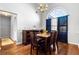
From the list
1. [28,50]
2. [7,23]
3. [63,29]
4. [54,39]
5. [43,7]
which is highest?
[43,7]

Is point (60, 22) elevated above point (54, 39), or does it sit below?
above

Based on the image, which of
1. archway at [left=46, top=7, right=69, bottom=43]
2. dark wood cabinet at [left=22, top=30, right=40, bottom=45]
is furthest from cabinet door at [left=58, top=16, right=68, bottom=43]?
dark wood cabinet at [left=22, top=30, right=40, bottom=45]

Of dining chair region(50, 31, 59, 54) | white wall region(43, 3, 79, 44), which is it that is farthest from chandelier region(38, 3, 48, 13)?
dining chair region(50, 31, 59, 54)

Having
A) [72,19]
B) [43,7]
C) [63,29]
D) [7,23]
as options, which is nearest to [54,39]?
[63,29]

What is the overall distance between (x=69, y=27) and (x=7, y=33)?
43.5 inches

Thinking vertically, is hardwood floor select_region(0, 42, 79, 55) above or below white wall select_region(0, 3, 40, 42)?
below

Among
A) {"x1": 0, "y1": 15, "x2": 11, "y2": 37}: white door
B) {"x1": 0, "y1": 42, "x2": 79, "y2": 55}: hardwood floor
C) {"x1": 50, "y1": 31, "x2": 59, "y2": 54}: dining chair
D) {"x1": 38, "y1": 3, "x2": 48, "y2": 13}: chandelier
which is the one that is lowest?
{"x1": 0, "y1": 42, "x2": 79, "y2": 55}: hardwood floor

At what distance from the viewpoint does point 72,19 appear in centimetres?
199

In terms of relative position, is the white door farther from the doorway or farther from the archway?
the archway

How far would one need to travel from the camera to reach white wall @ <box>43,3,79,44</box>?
1979 millimetres

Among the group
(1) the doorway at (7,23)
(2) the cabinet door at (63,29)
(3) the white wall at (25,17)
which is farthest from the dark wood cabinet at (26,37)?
(2) the cabinet door at (63,29)

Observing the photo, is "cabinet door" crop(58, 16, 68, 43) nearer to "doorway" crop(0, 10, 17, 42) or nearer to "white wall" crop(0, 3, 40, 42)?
"white wall" crop(0, 3, 40, 42)

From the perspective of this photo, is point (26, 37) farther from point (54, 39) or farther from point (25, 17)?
point (54, 39)
